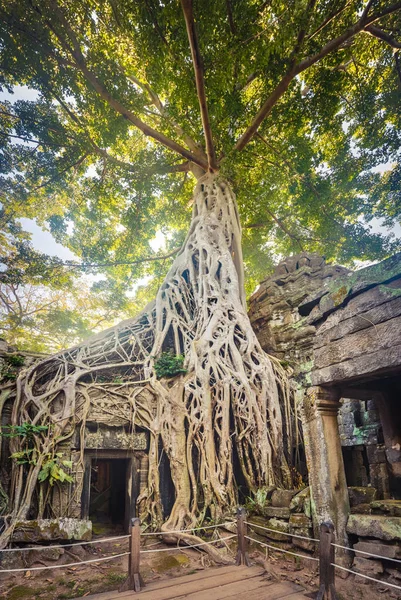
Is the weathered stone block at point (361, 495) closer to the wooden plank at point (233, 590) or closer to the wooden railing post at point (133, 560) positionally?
the wooden plank at point (233, 590)

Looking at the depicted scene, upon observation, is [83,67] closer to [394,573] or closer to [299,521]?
[299,521]

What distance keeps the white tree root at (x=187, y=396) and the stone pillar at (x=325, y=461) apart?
153cm

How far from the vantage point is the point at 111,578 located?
3.21 meters

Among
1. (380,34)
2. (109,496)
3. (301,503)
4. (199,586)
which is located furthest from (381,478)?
(380,34)

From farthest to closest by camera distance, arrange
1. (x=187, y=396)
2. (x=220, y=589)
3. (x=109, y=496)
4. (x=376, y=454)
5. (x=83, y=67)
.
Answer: (x=109, y=496), (x=83, y=67), (x=187, y=396), (x=376, y=454), (x=220, y=589)

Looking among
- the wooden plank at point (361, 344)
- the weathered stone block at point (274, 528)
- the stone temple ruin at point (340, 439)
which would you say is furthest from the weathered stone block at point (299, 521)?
the wooden plank at point (361, 344)

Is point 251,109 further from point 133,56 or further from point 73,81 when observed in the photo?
point 73,81

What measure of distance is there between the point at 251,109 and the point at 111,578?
804 centimetres

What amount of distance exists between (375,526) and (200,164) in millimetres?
7638

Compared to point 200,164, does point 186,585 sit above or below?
below

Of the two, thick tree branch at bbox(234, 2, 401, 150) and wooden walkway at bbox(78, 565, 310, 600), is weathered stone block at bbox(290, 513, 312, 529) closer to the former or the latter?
wooden walkway at bbox(78, 565, 310, 600)

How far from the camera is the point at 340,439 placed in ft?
12.3

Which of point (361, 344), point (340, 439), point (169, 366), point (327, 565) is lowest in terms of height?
point (327, 565)

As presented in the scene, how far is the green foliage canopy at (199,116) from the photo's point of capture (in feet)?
16.6
